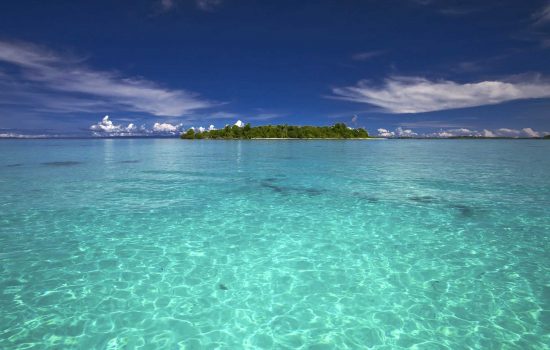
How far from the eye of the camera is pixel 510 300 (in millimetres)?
9320

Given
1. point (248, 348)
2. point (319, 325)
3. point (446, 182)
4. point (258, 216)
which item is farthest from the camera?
point (446, 182)

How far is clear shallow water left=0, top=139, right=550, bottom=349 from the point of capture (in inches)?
311

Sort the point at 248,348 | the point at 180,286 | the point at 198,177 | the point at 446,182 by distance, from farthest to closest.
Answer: the point at 198,177
the point at 446,182
the point at 180,286
the point at 248,348

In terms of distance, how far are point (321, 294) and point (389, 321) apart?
2.13 metres

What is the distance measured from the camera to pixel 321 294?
9.77 metres

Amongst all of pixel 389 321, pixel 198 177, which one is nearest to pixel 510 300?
pixel 389 321

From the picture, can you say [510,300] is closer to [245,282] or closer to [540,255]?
[540,255]

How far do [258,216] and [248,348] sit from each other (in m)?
10.9

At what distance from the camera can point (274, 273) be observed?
11180mm

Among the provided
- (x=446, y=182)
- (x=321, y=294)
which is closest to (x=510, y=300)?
(x=321, y=294)

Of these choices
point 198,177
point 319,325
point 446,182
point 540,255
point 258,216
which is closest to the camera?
point 319,325

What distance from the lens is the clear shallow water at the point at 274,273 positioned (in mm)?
7898

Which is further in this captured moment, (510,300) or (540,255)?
(540,255)

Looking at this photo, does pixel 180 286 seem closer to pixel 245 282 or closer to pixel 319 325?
pixel 245 282
